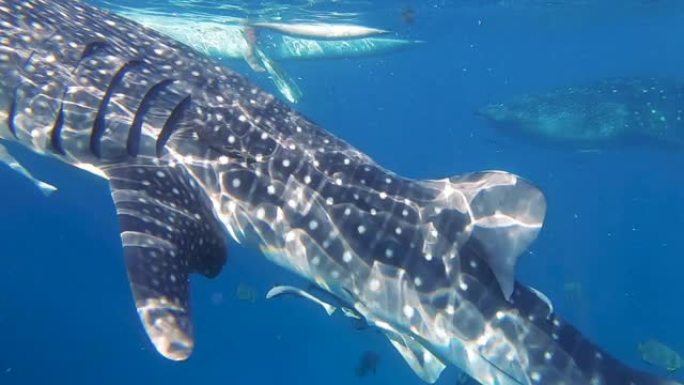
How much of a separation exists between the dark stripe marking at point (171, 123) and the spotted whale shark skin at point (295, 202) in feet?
0.04

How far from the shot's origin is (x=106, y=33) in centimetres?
557

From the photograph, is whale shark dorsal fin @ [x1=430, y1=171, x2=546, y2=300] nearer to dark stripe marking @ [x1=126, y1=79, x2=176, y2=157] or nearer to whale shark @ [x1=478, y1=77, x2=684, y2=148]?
dark stripe marking @ [x1=126, y1=79, x2=176, y2=157]

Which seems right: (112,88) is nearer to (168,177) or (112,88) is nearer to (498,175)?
(168,177)

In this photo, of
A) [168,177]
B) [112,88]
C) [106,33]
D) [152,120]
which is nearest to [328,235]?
[168,177]

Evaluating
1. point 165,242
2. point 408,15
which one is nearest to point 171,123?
point 165,242

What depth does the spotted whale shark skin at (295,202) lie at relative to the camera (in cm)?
461

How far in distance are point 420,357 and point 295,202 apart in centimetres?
171

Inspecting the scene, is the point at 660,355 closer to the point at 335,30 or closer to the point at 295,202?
the point at 295,202

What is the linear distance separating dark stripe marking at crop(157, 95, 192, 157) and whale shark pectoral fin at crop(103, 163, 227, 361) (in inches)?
8.9

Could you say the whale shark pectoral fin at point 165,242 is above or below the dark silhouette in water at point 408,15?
above

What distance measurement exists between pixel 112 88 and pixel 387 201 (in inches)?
98.6

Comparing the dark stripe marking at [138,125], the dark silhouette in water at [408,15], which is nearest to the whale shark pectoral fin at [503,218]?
the dark stripe marking at [138,125]

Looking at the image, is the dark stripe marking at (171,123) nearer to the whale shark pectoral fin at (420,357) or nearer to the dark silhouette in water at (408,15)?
the whale shark pectoral fin at (420,357)

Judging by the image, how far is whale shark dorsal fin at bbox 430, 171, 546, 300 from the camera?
14.6 feet
